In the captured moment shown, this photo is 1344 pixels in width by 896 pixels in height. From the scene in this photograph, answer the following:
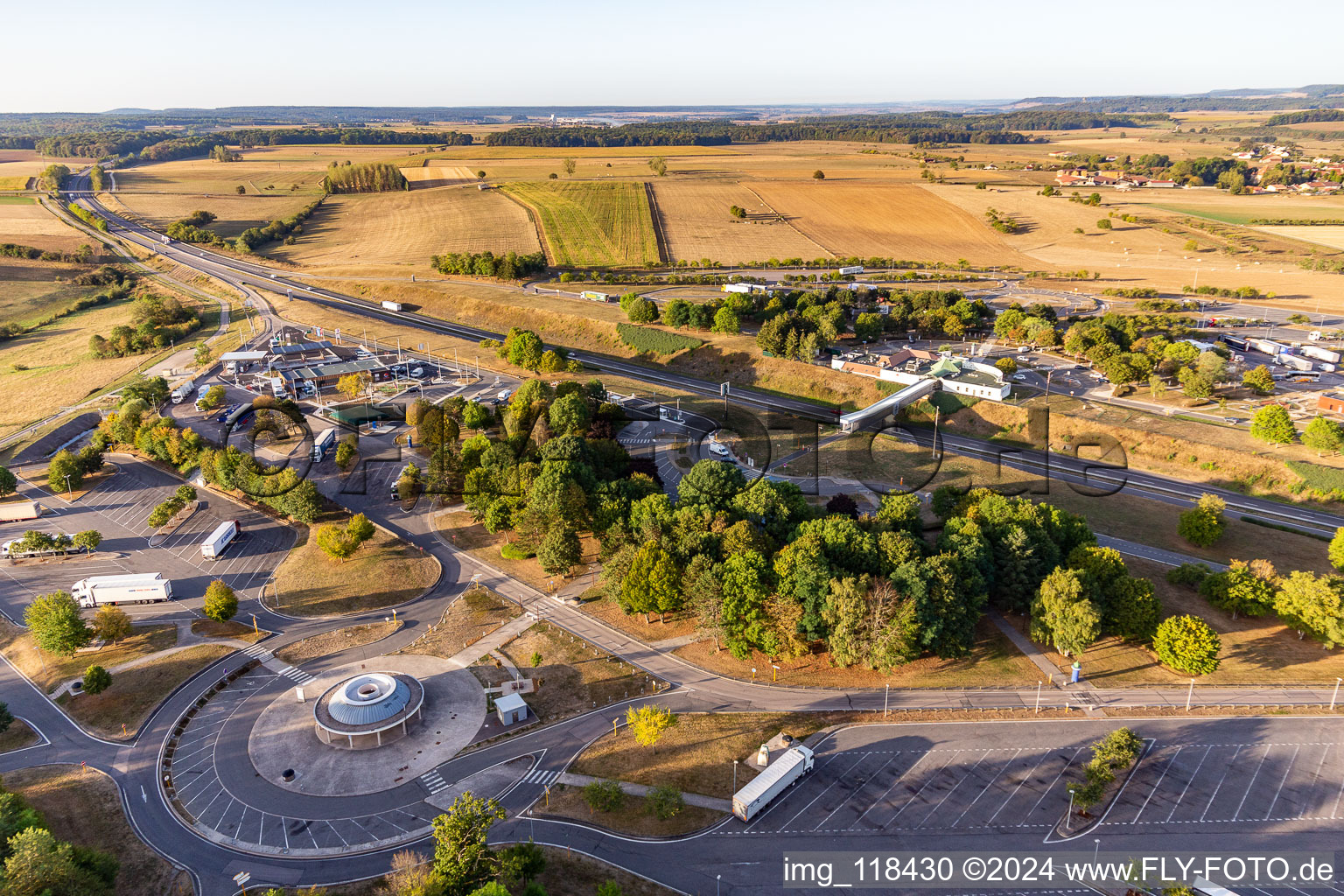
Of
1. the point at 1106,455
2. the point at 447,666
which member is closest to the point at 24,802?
the point at 447,666

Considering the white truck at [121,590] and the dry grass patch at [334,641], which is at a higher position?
the white truck at [121,590]

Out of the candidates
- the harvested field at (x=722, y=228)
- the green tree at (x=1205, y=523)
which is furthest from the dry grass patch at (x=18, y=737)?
the harvested field at (x=722, y=228)

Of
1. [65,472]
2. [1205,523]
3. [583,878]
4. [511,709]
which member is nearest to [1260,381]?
[1205,523]

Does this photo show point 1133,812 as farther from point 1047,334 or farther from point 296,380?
point 296,380

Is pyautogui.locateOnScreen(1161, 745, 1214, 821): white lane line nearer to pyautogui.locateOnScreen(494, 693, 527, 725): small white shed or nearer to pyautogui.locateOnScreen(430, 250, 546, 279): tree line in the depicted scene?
pyautogui.locateOnScreen(494, 693, 527, 725): small white shed

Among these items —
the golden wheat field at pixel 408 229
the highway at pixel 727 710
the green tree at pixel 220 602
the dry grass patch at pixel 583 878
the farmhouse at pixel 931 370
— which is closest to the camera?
the dry grass patch at pixel 583 878

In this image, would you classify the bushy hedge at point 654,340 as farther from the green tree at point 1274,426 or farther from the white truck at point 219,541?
the green tree at point 1274,426
